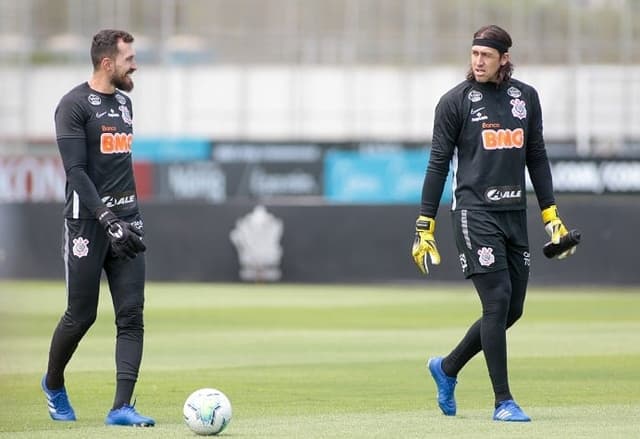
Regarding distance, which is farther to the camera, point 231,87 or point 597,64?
point 231,87

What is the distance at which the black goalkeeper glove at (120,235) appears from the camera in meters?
8.71

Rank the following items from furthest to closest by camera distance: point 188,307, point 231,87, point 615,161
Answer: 1. point 231,87
2. point 615,161
3. point 188,307

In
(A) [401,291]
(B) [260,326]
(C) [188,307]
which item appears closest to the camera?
(B) [260,326]

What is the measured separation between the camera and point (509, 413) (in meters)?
8.87

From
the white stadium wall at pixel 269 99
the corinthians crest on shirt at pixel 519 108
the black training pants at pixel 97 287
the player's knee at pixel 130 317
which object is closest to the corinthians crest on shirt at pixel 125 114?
the black training pants at pixel 97 287

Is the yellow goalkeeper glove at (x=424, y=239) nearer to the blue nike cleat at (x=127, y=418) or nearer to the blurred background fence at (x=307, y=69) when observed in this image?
the blue nike cleat at (x=127, y=418)

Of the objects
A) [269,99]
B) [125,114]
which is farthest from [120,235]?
[269,99]

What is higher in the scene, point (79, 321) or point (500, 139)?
point (500, 139)

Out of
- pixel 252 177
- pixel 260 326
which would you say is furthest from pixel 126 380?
pixel 252 177

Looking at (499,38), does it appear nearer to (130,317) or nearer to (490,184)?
(490,184)

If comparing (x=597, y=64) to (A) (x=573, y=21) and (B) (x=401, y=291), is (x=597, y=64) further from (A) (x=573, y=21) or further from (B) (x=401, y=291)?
(B) (x=401, y=291)

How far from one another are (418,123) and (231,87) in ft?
17.2

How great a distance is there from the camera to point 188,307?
20047 mm

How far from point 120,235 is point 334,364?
465 cm
